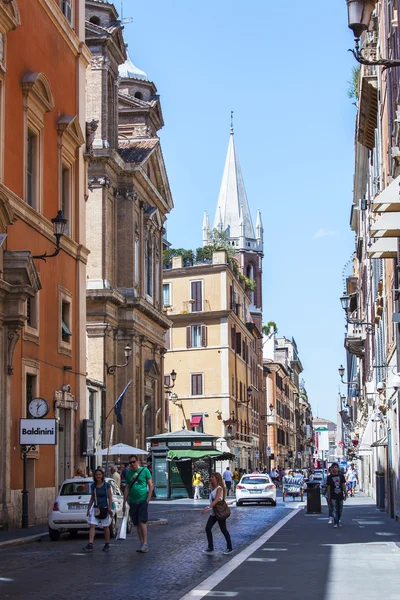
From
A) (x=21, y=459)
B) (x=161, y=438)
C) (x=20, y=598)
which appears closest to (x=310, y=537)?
(x=21, y=459)

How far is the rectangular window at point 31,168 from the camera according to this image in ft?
94.3

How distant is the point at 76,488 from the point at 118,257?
27.9m

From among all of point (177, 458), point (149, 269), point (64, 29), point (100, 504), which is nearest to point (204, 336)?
point (149, 269)

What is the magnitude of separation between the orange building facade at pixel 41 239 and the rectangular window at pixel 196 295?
40961 millimetres

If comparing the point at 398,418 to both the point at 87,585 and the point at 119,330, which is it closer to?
the point at 87,585

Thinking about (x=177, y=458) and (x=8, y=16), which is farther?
(x=177, y=458)

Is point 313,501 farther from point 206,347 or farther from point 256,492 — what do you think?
point 206,347

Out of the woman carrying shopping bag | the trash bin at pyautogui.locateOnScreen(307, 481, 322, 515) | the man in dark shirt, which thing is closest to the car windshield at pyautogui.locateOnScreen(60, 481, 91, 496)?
the woman carrying shopping bag

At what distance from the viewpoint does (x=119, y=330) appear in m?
49.4

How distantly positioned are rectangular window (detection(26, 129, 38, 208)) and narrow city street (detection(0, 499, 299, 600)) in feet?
31.0

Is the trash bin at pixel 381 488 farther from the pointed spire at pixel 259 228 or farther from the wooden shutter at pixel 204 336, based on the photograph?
the pointed spire at pixel 259 228

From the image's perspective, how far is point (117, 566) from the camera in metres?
15.6

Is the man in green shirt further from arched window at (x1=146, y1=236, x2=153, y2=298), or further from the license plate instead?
arched window at (x1=146, y1=236, x2=153, y2=298)

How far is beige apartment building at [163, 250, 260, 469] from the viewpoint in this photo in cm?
7450
